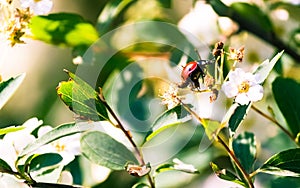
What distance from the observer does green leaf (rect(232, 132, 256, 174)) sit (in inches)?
38.9

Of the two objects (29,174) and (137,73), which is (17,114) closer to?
(137,73)

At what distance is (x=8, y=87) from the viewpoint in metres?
0.92

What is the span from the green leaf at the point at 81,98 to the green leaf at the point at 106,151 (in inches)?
3.5

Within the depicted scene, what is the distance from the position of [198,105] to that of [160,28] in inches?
20.4

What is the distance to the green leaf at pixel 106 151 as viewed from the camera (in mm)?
956

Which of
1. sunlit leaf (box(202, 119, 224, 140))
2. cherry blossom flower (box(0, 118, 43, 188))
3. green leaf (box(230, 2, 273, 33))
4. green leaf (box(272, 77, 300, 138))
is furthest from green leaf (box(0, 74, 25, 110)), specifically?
green leaf (box(230, 2, 273, 33))

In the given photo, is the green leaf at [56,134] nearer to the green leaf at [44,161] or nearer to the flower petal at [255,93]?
the green leaf at [44,161]

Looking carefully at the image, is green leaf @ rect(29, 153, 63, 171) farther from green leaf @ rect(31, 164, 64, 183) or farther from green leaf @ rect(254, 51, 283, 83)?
green leaf @ rect(254, 51, 283, 83)

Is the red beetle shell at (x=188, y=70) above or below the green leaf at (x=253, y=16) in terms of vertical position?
below

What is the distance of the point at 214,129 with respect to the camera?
821 mm

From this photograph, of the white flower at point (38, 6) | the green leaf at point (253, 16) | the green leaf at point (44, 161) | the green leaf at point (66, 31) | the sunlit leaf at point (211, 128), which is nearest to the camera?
the sunlit leaf at point (211, 128)

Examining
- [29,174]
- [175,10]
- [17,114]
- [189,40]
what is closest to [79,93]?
[29,174]

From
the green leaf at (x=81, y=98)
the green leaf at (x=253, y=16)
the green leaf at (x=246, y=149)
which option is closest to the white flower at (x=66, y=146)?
the green leaf at (x=81, y=98)

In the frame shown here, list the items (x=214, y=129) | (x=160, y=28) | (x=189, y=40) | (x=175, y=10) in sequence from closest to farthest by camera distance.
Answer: (x=214, y=129) < (x=189, y=40) < (x=160, y=28) < (x=175, y=10)
